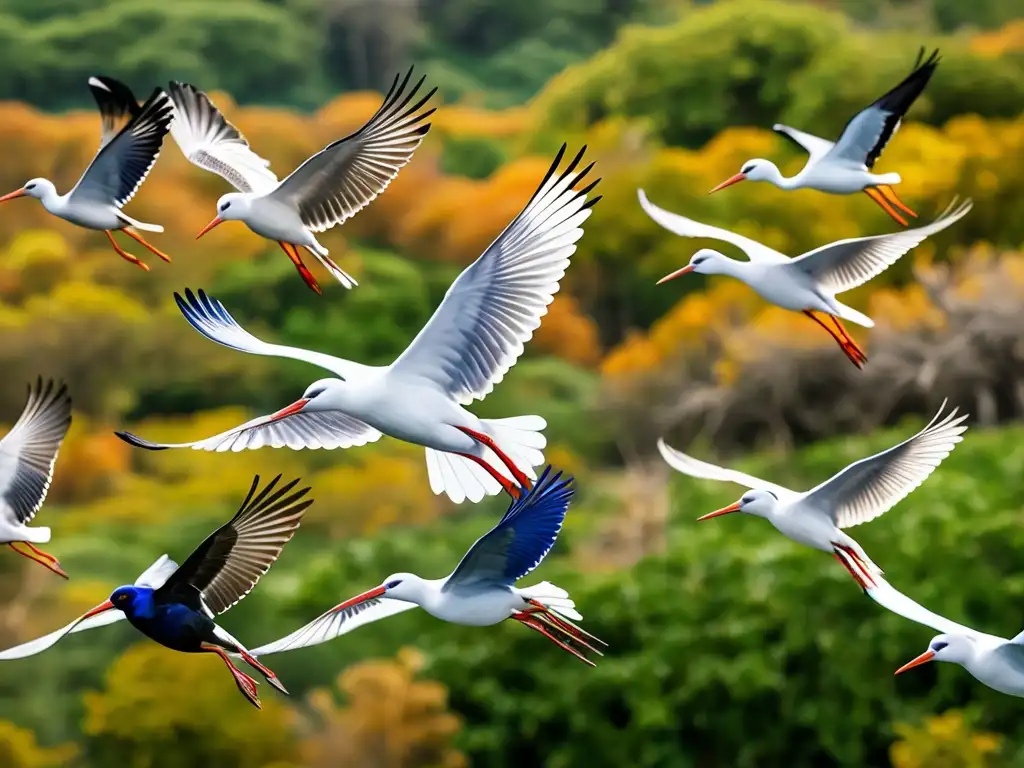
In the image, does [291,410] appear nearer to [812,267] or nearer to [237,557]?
[237,557]

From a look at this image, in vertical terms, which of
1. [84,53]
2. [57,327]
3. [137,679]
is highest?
[137,679]

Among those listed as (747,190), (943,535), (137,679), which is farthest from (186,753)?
(747,190)

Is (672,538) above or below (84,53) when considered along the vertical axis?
above

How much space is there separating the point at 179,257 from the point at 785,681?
2418cm

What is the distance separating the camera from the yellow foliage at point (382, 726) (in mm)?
28016

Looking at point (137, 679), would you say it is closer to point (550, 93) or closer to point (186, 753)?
Answer: point (186, 753)

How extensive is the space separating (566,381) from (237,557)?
39.2 m

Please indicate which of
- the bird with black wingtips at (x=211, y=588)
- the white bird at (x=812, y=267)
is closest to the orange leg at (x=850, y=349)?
the white bird at (x=812, y=267)

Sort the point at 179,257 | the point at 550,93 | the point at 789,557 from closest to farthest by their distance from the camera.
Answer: the point at 789,557 → the point at 179,257 → the point at 550,93

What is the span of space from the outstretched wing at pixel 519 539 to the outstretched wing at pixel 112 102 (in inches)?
163

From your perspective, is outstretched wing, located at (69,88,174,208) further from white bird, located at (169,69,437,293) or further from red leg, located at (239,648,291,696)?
red leg, located at (239,648,291,696)

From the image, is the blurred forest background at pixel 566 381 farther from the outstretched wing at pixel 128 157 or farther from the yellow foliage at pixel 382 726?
the outstretched wing at pixel 128 157

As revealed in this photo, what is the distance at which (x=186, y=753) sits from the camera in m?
28.3

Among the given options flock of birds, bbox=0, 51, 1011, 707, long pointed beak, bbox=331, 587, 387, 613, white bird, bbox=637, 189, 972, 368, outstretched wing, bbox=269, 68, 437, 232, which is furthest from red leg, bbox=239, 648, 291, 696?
white bird, bbox=637, 189, 972, 368
